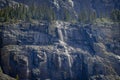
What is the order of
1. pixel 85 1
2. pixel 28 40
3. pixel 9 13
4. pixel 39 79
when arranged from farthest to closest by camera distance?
1. pixel 85 1
2. pixel 9 13
3. pixel 28 40
4. pixel 39 79

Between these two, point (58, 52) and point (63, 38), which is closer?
point (58, 52)

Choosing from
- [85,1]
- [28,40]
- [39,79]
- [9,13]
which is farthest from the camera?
[85,1]

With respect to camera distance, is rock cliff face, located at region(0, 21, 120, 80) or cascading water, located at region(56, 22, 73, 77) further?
cascading water, located at region(56, 22, 73, 77)

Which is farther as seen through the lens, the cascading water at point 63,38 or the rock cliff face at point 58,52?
the cascading water at point 63,38

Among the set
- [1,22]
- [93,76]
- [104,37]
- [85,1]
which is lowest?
[93,76]

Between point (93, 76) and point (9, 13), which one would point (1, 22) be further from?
point (93, 76)

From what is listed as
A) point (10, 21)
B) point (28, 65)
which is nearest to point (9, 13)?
point (10, 21)

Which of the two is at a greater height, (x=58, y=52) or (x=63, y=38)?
(x=63, y=38)

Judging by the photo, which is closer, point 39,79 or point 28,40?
point 39,79
